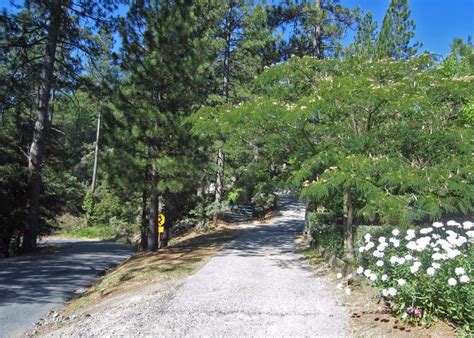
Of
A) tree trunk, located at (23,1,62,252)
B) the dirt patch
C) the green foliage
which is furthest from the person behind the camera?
the green foliage

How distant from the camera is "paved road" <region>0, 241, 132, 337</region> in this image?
7004mm

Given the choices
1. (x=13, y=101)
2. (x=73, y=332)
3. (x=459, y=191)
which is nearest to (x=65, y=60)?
(x=13, y=101)

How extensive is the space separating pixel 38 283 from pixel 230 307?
18.7 feet

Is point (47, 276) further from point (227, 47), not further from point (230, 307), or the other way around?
point (227, 47)

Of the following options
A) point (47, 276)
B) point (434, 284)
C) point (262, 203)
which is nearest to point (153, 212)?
point (47, 276)

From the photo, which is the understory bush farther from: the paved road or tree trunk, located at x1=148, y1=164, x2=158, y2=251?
the paved road

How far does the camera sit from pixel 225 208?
68.5 ft

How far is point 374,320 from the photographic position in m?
5.13

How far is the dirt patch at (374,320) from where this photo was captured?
454 centimetres

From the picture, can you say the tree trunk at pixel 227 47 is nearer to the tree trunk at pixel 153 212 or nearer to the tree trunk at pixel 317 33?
the tree trunk at pixel 317 33

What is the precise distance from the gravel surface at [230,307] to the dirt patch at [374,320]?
15 cm

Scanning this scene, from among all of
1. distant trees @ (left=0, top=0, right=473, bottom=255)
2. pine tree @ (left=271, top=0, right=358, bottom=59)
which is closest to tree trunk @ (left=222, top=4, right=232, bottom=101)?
distant trees @ (left=0, top=0, right=473, bottom=255)

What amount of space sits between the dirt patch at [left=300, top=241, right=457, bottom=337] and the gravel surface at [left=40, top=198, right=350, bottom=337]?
0.49 ft

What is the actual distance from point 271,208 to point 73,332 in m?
22.1
